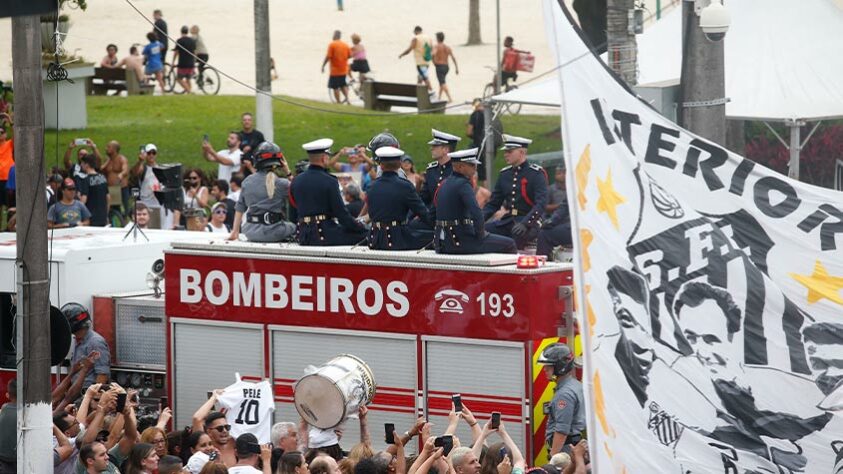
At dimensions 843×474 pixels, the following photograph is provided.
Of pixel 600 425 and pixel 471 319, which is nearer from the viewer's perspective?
pixel 600 425

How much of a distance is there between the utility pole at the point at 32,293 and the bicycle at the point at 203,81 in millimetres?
28294

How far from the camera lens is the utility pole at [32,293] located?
34.7ft

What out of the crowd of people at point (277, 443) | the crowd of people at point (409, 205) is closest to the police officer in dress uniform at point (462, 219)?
the crowd of people at point (409, 205)

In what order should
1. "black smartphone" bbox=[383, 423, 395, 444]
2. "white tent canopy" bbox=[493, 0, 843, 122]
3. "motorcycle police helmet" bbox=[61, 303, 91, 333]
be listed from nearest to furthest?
"black smartphone" bbox=[383, 423, 395, 444]
"motorcycle police helmet" bbox=[61, 303, 91, 333]
"white tent canopy" bbox=[493, 0, 843, 122]

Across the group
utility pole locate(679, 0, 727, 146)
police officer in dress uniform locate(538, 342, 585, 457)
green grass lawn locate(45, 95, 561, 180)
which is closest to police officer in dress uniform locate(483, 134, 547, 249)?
utility pole locate(679, 0, 727, 146)

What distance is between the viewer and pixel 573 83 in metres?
7.32

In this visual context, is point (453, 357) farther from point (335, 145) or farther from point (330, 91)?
point (330, 91)

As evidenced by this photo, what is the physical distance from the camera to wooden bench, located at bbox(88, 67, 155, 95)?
38.5 meters

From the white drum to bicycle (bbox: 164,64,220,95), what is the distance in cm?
2777

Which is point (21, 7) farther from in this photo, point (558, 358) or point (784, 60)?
point (784, 60)

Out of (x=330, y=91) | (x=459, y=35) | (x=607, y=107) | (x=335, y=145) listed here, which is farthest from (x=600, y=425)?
(x=459, y=35)

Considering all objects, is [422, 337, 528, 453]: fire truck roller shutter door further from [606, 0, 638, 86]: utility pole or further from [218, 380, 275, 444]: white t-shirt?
[606, 0, 638, 86]: utility pole

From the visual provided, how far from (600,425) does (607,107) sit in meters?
1.46

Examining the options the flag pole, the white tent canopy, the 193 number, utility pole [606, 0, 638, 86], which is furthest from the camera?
the white tent canopy
